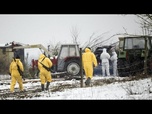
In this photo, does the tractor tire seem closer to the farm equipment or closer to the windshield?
the farm equipment

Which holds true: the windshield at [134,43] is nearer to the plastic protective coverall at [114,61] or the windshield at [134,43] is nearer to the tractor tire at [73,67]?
the plastic protective coverall at [114,61]

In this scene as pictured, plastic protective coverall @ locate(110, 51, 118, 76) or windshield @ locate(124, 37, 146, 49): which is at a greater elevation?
windshield @ locate(124, 37, 146, 49)

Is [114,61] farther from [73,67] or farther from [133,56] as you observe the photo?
[73,67]

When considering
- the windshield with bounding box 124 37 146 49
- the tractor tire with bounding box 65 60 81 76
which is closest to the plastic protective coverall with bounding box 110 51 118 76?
the windshield with bounding box 124 37 146 49

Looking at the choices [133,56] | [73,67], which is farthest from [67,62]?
[133,56]

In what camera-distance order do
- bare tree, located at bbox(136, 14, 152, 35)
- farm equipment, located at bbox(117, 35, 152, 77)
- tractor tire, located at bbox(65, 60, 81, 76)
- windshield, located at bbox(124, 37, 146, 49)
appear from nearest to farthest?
bare tree, located at bbox(136, 14, 152, 35), farm equipment, located at bbox(117, 35, 152, 77), windshield, located at bbox(124, 37, 146, 49), tractor tire, located at bbox(65, 60, 81, 76)

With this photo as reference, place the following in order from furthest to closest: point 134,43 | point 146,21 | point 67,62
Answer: point 67,62, point 134,43, point 146,21

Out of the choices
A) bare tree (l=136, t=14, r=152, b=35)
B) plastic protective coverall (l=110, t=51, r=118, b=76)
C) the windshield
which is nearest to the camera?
bare tree (l=136, t=14, r=152, b=35)

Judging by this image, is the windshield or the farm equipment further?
the windshield

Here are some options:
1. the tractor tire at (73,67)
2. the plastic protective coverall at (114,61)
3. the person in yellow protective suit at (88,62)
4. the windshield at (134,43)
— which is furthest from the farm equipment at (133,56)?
the person in yellow protective suit at (88,62)
